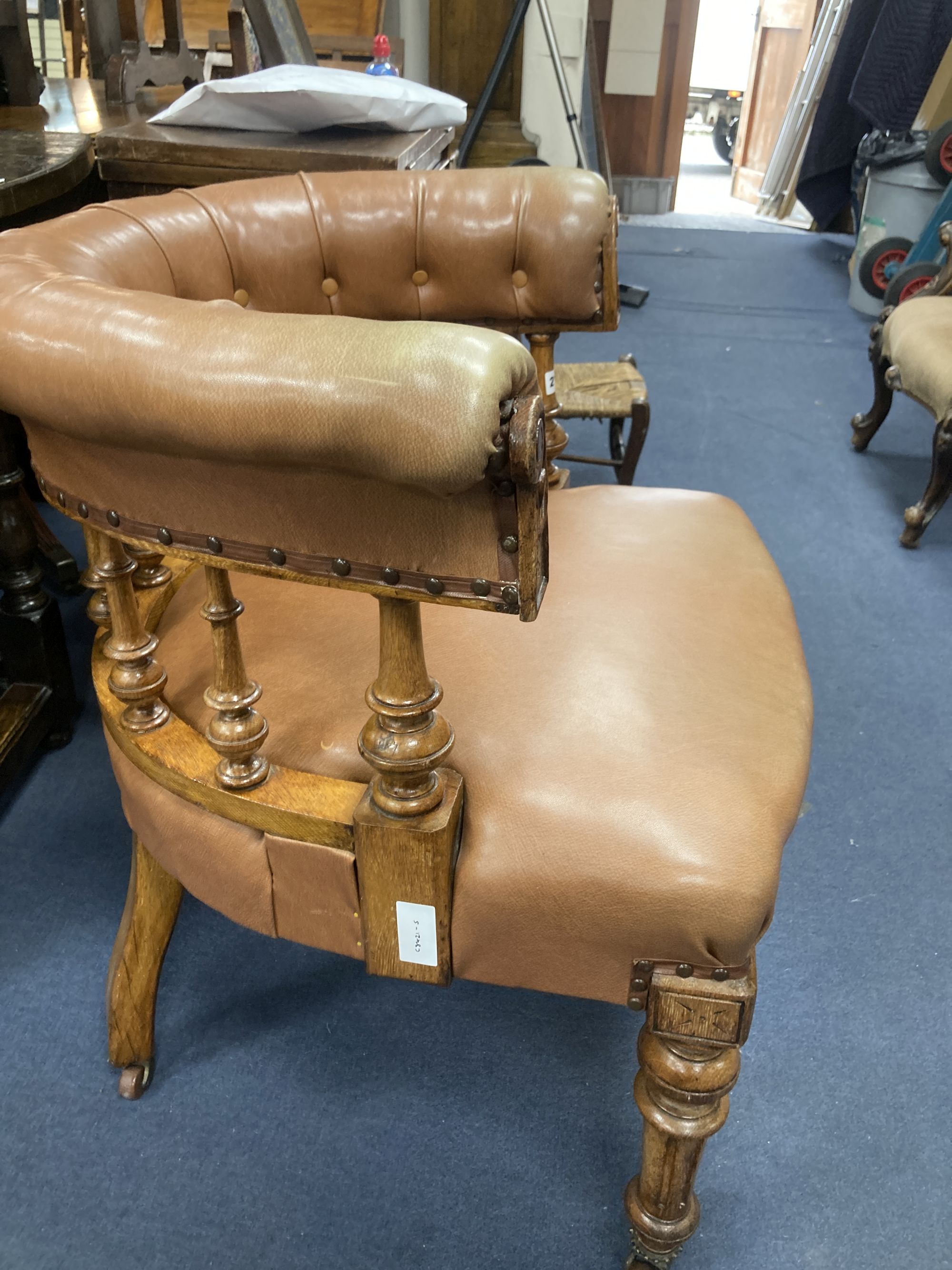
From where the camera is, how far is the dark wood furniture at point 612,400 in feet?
6.83

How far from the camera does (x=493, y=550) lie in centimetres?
56

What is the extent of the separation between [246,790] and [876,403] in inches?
94.8

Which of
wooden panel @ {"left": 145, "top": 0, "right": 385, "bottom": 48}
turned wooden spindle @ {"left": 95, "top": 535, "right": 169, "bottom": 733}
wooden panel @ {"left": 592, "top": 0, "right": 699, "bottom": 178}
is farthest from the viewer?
wooden panel @ {"left": 592, "top": 0, "right": 699, "bottom": 178}

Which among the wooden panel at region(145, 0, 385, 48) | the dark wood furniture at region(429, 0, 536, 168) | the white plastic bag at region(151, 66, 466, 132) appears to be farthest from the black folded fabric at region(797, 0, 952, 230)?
the white plastic bag at region(151, 66, 466, 132)

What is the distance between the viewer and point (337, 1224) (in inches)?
37.5

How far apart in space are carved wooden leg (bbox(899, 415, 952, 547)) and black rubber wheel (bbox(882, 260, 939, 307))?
1.31 m

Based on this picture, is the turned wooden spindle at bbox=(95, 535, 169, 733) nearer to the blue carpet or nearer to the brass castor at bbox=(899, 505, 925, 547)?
the blue carpet

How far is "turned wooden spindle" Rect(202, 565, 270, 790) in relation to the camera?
68 cm

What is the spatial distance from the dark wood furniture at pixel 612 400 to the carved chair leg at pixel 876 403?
736 mm

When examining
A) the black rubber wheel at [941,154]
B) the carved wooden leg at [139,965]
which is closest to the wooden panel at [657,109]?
the black rubber wheel at [941,154]

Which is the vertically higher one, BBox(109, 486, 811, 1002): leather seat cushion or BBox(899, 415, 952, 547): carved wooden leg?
BBox(109, 486, 811, 1002): leather seat cushion

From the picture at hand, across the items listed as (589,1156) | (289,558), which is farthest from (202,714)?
(589,1156)

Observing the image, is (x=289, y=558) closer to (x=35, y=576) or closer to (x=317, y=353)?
(x=317, y=353)

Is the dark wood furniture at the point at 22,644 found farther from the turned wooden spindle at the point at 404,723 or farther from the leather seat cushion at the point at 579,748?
the turned wooden spindle at the point at 404,723
